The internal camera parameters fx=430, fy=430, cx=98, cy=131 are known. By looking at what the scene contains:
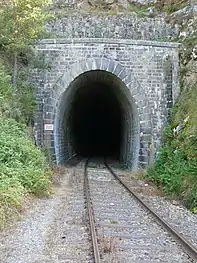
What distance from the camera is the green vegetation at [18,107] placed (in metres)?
10.0

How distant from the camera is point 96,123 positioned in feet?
121

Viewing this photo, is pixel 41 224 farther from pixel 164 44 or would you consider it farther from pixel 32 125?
pixel 164 44

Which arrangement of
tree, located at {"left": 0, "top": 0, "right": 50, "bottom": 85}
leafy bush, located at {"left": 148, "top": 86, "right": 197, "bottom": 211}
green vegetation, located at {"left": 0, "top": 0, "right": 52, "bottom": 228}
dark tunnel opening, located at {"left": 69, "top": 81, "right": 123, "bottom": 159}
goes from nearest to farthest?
green vegetation, located at {"left": 0, "top": 0, "right": 52, "bottom": 228}
leafy bush, located at {"left": 148, "top": 86, "right": 197, "bottom": 211}
tree, located at {"left": 0, "top": 0, "right": 50, "bottom": 85}
dark tunnel opening, located at {"left": 69, "top": 81, "right": 123, "bottom": 159}

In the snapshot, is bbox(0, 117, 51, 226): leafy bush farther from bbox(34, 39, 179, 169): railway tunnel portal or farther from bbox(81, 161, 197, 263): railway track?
bbox(34, 39, 179, 169): railway tunnel portal

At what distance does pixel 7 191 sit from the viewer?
8531mm

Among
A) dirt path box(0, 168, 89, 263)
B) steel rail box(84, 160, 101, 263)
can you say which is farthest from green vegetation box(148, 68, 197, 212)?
dirt path box(0, 168, 89, 263)

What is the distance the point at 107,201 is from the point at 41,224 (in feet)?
9.95

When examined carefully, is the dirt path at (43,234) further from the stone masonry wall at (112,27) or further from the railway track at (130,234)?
the stone masonry wall at (112,27)

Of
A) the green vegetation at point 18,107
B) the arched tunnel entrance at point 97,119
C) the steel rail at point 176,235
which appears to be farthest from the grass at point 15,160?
the arched tunnel entrance at point 97,119

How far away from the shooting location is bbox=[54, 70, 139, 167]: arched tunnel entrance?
1819cm

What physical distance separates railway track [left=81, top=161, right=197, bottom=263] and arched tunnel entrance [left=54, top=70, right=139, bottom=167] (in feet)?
22.9

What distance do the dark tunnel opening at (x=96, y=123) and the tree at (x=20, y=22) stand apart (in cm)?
739

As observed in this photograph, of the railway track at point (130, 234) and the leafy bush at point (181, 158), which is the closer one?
the railway track at point (130, 234)

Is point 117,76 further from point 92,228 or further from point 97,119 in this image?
point 97,119
